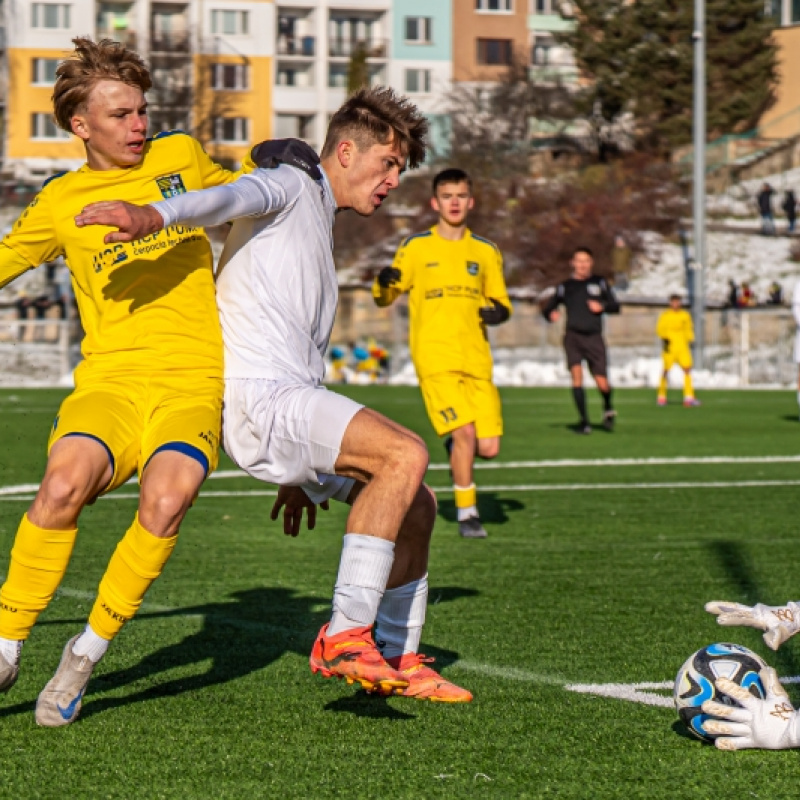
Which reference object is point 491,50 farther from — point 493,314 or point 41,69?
point 493,314

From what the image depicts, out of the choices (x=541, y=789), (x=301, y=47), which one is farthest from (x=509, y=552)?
(x=301, y=47)

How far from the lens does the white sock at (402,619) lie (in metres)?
5.70

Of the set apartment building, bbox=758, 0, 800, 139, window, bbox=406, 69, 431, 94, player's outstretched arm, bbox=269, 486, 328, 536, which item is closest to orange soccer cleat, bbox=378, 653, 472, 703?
player's outstretched arm, bbox=269, 486, 328, 536

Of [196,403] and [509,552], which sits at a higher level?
[196,403]

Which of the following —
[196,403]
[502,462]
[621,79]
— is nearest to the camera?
[196,403]

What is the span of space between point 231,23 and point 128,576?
263 ft

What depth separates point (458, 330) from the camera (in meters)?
10.8

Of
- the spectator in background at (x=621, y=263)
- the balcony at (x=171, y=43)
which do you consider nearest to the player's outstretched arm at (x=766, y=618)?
the spectator in background at (x=621, y=263)

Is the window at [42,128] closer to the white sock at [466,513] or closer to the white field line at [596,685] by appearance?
the white sock at [466,513]

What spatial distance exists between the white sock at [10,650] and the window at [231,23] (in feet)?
259

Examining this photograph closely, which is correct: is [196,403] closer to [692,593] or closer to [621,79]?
[692,593]

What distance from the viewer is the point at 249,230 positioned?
5.45m

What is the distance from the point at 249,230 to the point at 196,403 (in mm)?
614

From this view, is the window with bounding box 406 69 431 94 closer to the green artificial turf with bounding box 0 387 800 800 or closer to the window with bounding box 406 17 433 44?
the window with bounding box 406 17 433 44
